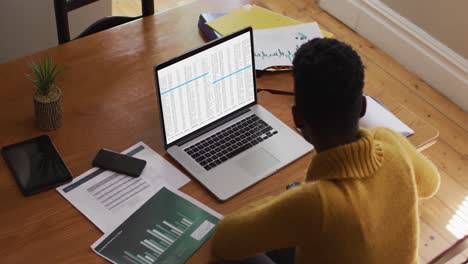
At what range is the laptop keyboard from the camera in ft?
5.28

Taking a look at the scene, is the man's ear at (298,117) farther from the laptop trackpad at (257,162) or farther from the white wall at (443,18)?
the white wall at (443,18)

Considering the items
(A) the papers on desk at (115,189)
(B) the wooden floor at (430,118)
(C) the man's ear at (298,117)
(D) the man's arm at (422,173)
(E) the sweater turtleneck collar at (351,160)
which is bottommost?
(B) the wooden floor at (430,118)

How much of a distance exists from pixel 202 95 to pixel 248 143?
18cm

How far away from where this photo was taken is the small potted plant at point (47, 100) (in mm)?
1576

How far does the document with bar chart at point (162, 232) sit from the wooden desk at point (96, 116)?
0.09 ft

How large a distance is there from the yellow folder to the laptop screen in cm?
29

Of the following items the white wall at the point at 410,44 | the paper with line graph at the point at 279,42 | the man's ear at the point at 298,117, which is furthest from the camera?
the white wall at the point at 410,44

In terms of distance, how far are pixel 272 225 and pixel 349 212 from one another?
0.17 meters

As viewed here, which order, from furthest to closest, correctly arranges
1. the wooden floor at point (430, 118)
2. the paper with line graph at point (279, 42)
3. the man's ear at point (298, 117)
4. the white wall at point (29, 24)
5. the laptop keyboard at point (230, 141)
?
1. the white wall at point (29, 24)
2. the wooden floor at point (430, 118)
3. the paper with line graph at point (279, 42)
4. the laptop keyboard at point (230, 141)
5. the man's ear at point (298, 117)

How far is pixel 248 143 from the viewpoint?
1659 millimetres

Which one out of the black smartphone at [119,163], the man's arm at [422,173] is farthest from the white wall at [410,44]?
the black smartphone at [119,163]

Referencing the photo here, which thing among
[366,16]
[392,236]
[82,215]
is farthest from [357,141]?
[366,16]

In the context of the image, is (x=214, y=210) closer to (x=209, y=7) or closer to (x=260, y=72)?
(x=260, y=72)

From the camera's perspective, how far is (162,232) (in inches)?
56.2
